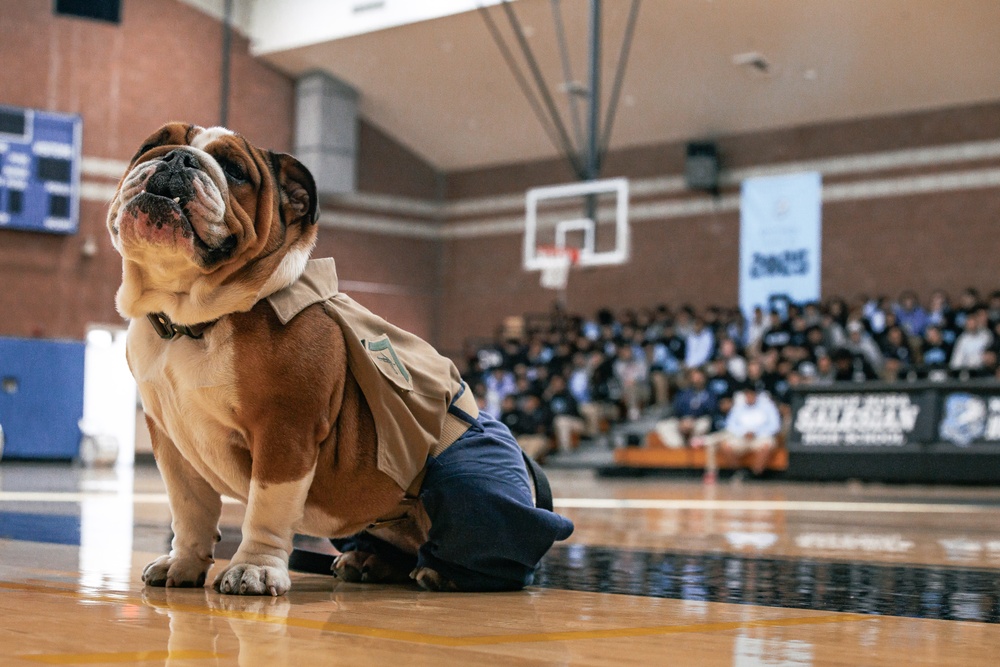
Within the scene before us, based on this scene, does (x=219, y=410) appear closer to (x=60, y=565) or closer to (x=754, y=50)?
(x=60, y=565)

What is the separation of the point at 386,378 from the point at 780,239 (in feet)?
69.2

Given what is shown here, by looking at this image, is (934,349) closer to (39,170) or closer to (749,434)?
(749,434)

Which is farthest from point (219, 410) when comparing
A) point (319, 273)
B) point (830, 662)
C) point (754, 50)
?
point (754, 50)

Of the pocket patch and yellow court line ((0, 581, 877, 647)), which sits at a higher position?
the pocket patch

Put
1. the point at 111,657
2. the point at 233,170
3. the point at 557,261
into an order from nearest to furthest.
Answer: the point at 111,657
the point at 233,170
the point at 557,261

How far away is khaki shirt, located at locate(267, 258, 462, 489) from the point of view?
10.4 ft

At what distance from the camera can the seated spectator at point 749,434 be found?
18.0m

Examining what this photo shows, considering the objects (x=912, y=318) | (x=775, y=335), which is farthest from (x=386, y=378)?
(x=912, y=318)

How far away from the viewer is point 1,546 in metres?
4.31

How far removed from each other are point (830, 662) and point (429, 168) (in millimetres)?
27117

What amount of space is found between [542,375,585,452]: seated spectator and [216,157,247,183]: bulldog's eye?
18302 millimetres

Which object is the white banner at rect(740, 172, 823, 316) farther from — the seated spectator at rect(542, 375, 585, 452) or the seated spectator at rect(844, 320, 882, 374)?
the seated spectator at rect(542, 375, 585, 452)

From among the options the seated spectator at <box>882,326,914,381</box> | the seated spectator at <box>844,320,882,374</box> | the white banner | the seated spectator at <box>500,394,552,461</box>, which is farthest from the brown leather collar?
the white banner

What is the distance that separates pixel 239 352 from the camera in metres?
2.98
